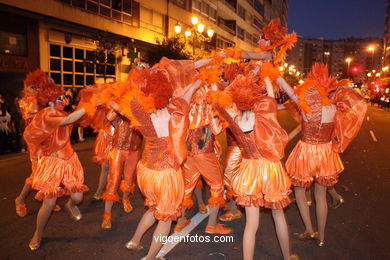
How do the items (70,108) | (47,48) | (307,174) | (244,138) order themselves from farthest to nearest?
(47,48) < (70,108) < (307,174) < (244,138)

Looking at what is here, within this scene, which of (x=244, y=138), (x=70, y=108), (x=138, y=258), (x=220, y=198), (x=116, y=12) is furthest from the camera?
(x=116, y=12)

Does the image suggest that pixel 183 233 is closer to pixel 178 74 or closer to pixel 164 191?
pixel 164 191

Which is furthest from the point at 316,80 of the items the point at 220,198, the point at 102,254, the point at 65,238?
the point at 65,238

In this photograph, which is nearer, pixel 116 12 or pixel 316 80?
pixel 316 80

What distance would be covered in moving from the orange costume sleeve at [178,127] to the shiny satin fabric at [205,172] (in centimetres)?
106

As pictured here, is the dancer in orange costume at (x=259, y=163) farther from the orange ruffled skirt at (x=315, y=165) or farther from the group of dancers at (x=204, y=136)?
the orange ruffled skirt at (x=315, y=165)

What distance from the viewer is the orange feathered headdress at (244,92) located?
297 cm

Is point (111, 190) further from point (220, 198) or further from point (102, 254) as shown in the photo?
point (220, 198)

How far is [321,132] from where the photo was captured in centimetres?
383

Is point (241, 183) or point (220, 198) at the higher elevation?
point (241, 183)

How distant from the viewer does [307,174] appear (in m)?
3.86

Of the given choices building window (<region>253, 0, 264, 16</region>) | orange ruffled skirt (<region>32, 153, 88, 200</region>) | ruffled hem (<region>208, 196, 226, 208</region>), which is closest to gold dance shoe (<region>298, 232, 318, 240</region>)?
ruffled hem (<region>208, 196, 226, 208</region>)

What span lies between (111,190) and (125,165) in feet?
1.33

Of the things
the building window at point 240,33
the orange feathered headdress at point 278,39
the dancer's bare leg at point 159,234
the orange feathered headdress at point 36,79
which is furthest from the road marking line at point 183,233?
the building window at point 240,33
